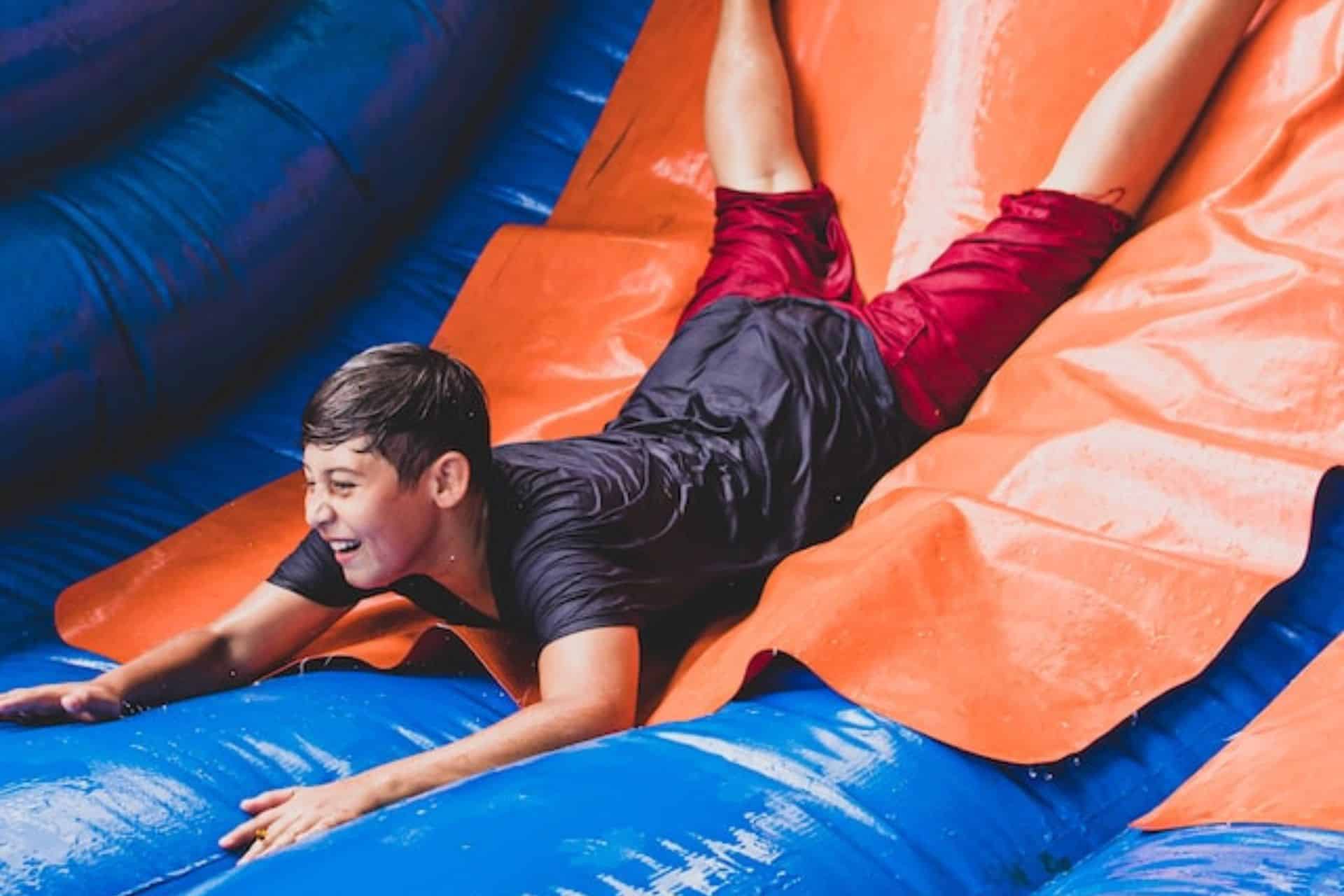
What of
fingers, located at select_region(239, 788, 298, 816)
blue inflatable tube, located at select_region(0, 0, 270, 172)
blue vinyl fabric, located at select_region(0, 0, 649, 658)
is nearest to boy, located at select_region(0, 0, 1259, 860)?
fingers, located at select_region(239, 788, 298, 816)

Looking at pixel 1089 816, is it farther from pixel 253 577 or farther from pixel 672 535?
pixel 253 577

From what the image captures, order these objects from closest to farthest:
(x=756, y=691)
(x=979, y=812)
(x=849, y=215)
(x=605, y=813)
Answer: (x=605, y=813) → (x=979, y=812) → (x=756, y=691) → (x=849, y=215)

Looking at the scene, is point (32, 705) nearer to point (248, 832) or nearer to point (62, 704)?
point (62, 704)

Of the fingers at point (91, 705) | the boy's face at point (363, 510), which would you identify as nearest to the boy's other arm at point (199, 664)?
the fingers at point (91, 705)

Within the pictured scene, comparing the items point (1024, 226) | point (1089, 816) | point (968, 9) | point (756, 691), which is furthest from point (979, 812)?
point (968, 9)

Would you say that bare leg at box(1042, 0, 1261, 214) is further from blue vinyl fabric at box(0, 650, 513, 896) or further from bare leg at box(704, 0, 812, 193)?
blue vinyl fabric at box(0, 650, 513, 896)

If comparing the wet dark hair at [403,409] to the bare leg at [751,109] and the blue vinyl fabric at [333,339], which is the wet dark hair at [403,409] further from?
the bare leg at [751,109]

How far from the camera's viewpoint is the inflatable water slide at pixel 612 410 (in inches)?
43.6

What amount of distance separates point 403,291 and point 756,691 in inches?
34.6

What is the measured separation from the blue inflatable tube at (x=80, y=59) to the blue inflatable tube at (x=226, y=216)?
0.15 ft

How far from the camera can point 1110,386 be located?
157cm

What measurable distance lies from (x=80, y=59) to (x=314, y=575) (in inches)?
23.2

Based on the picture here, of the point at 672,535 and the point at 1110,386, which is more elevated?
the point at 1110,386

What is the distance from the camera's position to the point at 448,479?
1.39 meters
